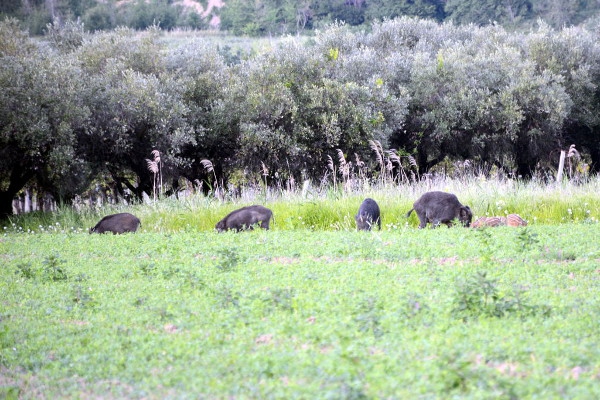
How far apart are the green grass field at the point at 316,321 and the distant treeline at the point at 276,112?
9.40 meters

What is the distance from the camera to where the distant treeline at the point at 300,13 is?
56.6 meters

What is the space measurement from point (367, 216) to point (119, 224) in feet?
17.9

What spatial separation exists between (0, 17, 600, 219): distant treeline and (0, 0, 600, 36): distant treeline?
25187mm

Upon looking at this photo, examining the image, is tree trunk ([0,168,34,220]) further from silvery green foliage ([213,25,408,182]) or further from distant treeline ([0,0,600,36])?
distant treeline ([0,0,600,36])

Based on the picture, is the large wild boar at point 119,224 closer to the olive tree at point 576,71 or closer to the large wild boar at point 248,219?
the large wild boar at point 248,219

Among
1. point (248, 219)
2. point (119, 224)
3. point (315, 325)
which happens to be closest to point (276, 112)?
point (119, 224)

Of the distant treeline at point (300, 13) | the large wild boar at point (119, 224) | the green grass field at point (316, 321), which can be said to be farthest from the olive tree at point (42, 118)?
the distant treeline at point (300, 13)

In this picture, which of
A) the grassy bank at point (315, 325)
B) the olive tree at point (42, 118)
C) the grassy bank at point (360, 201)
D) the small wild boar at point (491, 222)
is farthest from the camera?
the olive tree at point (42, 118)

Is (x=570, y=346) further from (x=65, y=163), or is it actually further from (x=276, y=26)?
(x=276, y=26)

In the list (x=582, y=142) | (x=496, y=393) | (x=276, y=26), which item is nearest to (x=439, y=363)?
(x=496, y=393)

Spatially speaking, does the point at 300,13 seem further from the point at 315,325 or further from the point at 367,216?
the point at 315,325

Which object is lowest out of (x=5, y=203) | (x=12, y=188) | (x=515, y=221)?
(x=515, y=221)

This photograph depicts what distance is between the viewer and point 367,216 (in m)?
13.8

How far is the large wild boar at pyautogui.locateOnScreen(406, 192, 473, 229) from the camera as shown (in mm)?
13500
